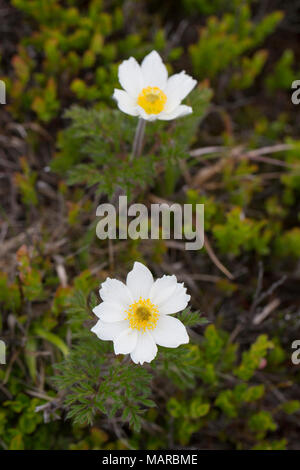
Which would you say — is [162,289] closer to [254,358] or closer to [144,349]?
[144,349]

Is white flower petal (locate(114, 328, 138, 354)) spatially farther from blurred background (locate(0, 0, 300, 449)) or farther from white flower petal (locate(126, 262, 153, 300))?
blurred background (locate(0, 0, 300, 449))

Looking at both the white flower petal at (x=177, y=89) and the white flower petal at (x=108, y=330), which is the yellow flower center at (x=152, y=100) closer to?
the white flower petal at (x=177, y=89)

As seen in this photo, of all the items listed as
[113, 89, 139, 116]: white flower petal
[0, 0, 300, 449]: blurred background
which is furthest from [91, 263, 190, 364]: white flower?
[113, 89, 139, 116]: white flower petal

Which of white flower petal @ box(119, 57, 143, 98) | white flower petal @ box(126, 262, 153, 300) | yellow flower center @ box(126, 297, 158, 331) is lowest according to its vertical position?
yellow flower center @ box(126, 297, 158, 331)

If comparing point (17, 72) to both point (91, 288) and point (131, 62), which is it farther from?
point (91, 288)

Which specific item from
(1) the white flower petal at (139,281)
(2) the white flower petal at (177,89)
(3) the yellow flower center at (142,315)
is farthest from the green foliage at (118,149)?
(3) the yellow flower center at (142,315)
